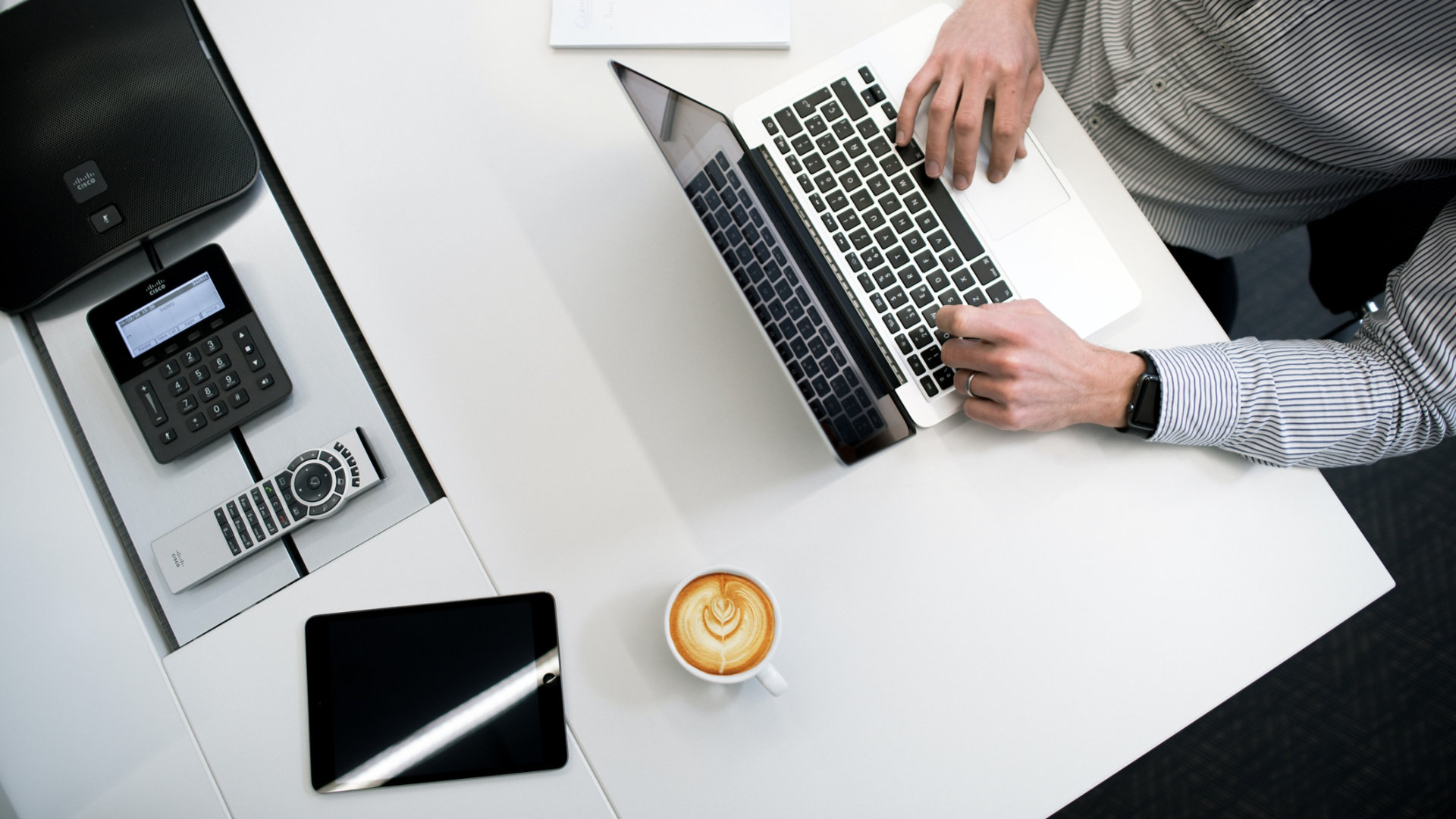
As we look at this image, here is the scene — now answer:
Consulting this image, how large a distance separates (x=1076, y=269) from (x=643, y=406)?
1.45 ft

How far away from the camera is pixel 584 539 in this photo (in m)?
A: 0.75

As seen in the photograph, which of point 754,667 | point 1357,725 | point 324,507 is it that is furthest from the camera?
point 1357,725

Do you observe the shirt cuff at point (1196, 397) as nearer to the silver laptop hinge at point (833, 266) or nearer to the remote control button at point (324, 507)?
the silver laptop hinge at point (833, 266)

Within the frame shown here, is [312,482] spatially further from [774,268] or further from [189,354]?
[774,268]

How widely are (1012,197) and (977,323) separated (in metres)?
0.18

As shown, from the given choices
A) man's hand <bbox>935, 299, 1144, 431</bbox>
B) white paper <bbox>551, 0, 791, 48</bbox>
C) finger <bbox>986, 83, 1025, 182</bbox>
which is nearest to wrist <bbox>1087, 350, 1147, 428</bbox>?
man's hand <bbox>935, 299, 1144, 431</bbox>

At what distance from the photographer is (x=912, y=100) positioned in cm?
75

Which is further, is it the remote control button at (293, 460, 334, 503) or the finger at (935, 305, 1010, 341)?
the remote control button at (293, 460, 334, 503)

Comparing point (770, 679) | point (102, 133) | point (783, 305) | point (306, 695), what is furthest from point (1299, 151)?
point (102, 133)

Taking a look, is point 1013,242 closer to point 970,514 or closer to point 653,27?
point 970,514

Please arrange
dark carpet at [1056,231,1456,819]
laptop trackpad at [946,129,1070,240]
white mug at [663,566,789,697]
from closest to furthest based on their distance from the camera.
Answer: white mug at [663,566,789,697] → laptop trackpad at [946,129,1070,240] → dark carpet at [1056,231,1456,819]

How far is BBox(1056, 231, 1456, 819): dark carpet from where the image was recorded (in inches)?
52.5

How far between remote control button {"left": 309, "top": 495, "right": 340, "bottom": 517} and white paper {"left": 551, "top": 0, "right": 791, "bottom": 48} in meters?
0.53

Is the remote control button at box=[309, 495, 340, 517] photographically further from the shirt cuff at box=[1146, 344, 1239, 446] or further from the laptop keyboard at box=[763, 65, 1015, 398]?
the shirt cuff at box=[1146, 344, 1239, 446]
